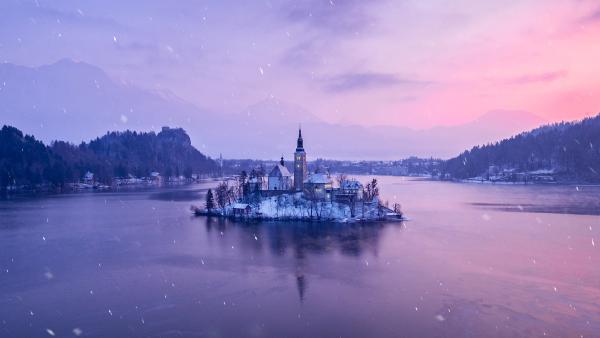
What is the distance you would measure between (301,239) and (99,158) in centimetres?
9932

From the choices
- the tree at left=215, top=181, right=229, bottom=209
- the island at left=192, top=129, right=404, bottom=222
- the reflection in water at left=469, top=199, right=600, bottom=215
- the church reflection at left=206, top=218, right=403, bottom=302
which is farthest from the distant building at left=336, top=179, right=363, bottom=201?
the reflection in water at left=469, top=199, right=600, bottom=215

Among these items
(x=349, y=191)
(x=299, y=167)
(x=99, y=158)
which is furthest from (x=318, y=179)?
(x=99, y=158)

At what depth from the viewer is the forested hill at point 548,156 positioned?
320ft

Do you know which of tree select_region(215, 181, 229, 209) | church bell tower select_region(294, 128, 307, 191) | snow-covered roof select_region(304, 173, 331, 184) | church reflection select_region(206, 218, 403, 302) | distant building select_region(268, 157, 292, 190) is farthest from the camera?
church bell tower select_region(294, 128, 307, 191)

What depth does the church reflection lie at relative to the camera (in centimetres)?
2644

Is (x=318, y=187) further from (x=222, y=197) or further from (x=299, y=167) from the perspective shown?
(x=222, y=197)

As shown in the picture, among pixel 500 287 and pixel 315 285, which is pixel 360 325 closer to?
pixel 315 285

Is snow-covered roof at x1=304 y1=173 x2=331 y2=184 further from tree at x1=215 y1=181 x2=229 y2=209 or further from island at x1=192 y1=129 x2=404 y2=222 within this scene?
tree at x1=215 y1=181 x2=229 y2=209

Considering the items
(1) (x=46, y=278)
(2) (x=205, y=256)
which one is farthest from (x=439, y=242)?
(1) (x=46, y=278)

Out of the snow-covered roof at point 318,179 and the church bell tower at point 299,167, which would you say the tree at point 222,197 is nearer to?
the church bell tower at point 299,167

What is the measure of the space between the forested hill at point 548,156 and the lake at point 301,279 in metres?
68.9

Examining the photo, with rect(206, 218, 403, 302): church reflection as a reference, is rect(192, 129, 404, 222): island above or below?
above

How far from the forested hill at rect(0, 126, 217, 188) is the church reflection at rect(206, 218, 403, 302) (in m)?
57.0

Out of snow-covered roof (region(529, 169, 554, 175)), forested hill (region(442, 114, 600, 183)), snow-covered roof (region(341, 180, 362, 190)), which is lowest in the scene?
snow-covered roof (region(341, 180, 362, 190))
